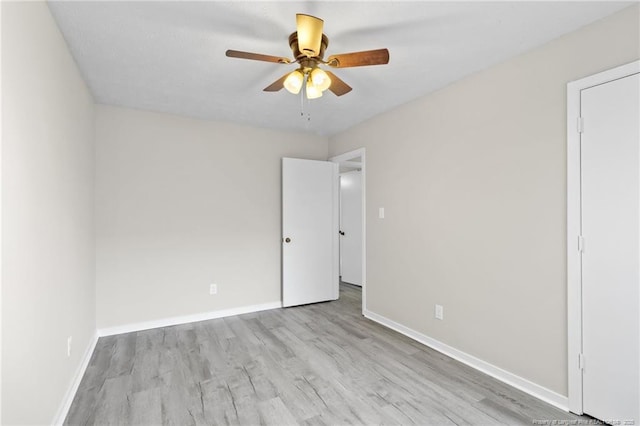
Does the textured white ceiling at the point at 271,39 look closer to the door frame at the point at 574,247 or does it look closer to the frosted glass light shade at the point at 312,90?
the frosted glass light shade at the point at 312,90

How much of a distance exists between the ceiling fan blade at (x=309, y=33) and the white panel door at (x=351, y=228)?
Result: 3810mm

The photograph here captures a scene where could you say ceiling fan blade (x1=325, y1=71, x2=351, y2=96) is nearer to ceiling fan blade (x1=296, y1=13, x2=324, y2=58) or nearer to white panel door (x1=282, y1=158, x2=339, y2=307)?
ceiling fan blade (x1=296, y1=13, x2=324, y2=58)

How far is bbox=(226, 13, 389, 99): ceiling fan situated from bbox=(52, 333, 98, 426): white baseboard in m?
2.34

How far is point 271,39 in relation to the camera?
2051 mm

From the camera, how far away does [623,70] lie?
1.73 metres

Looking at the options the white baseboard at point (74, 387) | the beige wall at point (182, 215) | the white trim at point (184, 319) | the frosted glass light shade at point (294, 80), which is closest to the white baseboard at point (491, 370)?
the white trim at point (184, 319)

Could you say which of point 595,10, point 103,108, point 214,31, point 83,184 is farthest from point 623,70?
point 103,108

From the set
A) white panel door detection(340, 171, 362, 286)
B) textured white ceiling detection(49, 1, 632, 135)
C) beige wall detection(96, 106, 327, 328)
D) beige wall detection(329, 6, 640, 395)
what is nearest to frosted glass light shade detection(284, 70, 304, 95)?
textured white ceiling detection(49, 1, 632, 135)

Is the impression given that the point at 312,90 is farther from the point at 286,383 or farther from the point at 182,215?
the point at 182,215

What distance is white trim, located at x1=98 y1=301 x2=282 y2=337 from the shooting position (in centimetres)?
324

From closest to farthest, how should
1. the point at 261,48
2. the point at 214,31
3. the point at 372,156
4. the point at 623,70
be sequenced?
the point at 623,70, the point at 214,31, the point at 261,48, the point at 372,156

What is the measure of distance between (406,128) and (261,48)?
1692mm

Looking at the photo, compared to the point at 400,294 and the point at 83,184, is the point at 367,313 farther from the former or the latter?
the point at 83,184

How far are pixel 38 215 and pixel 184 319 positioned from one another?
234 cm
